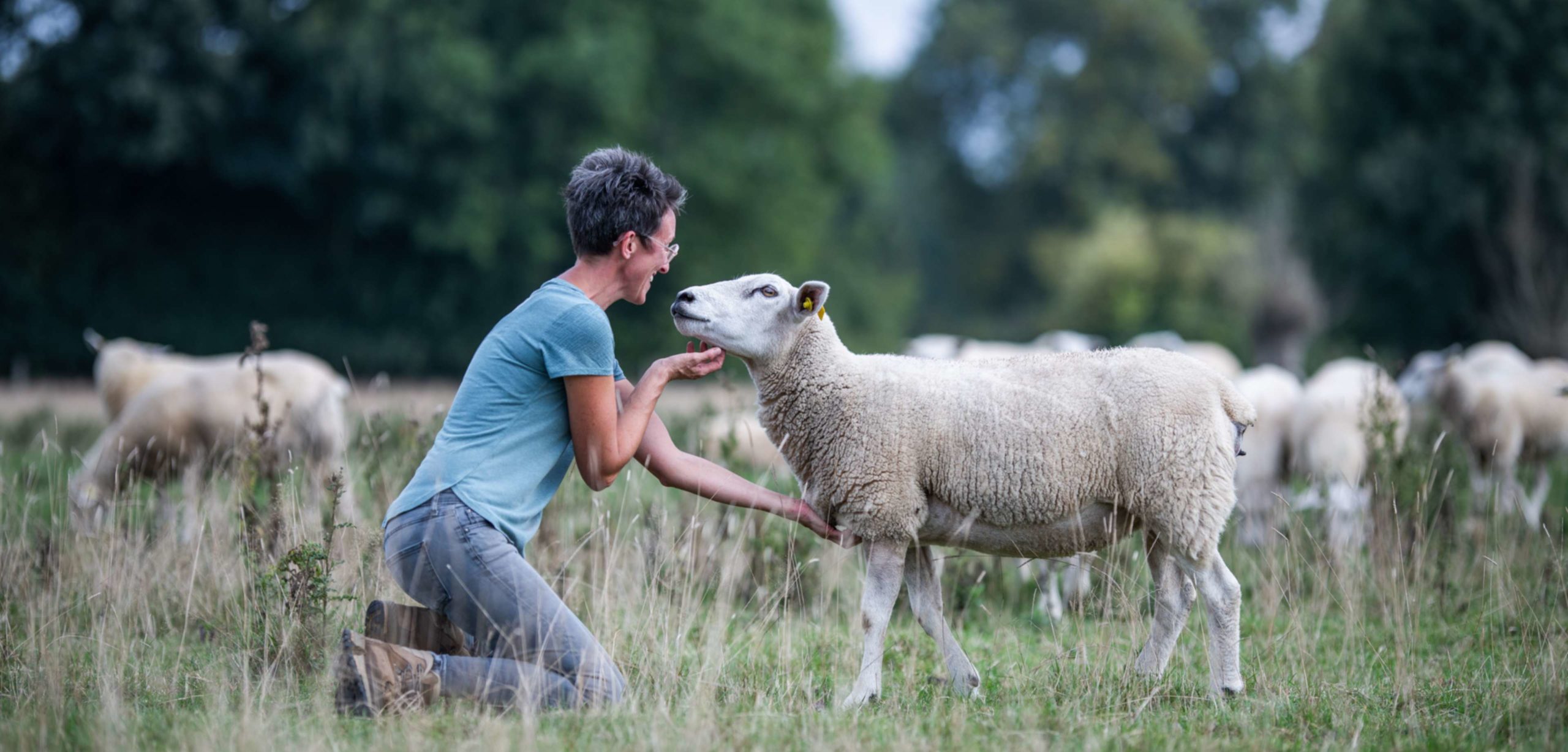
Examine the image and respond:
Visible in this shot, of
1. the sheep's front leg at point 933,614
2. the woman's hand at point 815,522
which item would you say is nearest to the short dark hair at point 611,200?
the woman's hand at point 815,522

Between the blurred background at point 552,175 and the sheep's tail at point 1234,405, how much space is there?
A: 17.0 meters

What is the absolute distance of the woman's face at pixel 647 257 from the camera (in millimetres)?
4168

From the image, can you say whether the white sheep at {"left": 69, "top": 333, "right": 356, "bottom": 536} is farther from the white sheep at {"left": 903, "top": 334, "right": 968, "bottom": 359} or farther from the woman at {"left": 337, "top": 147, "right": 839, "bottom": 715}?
the white sheep at {"left": 903, "top": 334, "right": 968, "bottom": 359}

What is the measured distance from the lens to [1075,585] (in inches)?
268

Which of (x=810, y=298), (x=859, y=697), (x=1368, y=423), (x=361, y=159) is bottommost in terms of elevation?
(x=859, y=697)

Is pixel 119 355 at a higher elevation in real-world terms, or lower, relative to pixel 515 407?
higher

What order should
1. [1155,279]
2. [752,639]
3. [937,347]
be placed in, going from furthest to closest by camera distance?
[1155,279]
[937,347]
[752,639]

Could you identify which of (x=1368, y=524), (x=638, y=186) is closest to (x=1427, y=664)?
(x=1368, y=524)

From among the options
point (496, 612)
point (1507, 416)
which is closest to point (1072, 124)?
point (1507, 416)

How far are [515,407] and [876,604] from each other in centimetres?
144

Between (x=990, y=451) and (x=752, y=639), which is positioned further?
(x=752, y=639)

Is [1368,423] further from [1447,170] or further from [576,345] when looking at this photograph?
[1447,170]

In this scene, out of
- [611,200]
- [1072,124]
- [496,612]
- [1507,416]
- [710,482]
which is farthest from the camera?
[1072,124]

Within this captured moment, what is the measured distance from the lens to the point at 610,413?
4.00 m
